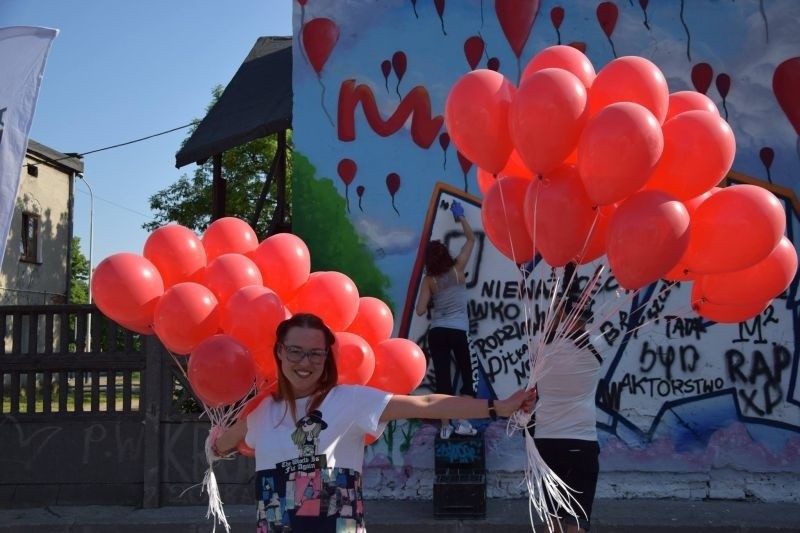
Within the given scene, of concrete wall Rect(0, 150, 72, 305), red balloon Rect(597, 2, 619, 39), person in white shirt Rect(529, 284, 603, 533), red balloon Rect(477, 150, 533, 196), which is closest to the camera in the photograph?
red balloon Rect(477, 150, 533, 196)

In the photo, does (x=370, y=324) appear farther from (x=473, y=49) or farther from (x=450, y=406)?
(x=473, y=49)

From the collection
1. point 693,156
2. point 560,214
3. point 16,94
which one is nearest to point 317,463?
point 560,214

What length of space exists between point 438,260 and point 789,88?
3.54 metres

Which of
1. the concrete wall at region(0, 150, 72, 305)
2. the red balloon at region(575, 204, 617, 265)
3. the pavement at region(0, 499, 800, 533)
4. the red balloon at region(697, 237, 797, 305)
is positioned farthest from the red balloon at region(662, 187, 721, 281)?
the concrete wall at region(0, 150, 72, 305)

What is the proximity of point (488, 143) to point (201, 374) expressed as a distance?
1537 millimetres

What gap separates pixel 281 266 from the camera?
385 centimetres

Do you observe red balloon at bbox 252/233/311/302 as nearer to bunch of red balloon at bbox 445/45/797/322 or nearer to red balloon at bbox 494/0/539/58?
bunch of red balloon at bbox 445/45/797/322

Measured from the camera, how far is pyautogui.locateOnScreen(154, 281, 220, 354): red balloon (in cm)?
353

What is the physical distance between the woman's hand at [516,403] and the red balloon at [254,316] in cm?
100

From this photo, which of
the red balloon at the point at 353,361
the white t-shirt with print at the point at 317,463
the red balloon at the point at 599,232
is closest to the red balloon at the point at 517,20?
the red balloon at the point at 599,232

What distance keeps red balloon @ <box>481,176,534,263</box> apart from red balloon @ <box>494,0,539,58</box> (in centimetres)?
432

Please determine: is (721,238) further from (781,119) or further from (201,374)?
(781,119)

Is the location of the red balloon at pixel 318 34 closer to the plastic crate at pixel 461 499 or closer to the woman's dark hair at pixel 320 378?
the plastic crate at pixel 461 499

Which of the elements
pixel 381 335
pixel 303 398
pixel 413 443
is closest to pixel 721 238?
pixel 381 335
